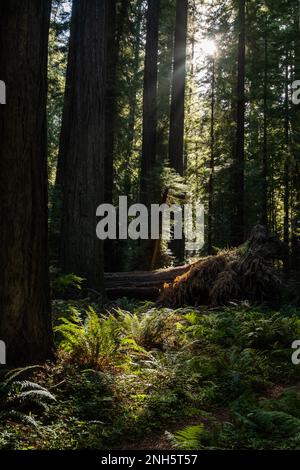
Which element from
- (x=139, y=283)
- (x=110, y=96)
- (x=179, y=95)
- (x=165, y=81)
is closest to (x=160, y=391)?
(x=139, y=283)

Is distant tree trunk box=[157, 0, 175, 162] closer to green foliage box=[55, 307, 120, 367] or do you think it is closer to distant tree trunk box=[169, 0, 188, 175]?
distant tree trunk box=[169, 0, 188, 175]

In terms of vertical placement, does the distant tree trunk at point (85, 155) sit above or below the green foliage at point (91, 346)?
above

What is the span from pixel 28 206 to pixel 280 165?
21624 mm

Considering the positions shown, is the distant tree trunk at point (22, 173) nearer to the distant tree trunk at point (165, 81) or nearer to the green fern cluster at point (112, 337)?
the green fern cluster at point (112, 337)

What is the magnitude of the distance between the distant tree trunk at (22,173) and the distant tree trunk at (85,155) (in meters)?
4.43

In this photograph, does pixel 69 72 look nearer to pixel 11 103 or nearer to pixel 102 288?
pixel 102 288

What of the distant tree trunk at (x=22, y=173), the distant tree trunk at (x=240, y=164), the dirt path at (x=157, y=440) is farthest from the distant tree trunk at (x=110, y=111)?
the dirt path at (x=157, y=440)

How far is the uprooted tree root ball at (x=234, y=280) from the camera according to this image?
8.73 meters

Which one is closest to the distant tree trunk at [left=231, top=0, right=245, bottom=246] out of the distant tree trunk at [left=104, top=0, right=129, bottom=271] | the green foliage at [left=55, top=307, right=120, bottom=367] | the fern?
the distant tree trunk at [left=104, top=0, right=129, bottom=271]

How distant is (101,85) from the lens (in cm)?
934

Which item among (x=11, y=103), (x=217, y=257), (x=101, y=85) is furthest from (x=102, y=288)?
(x=11, y=103)

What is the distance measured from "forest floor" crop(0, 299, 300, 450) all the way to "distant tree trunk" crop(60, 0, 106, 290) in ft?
9.99

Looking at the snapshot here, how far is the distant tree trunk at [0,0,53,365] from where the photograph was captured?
14.4 ft

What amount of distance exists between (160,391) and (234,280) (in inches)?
181
